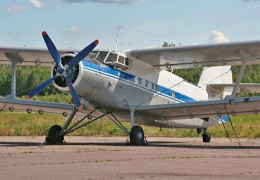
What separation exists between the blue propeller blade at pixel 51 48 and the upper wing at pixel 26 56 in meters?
3.44

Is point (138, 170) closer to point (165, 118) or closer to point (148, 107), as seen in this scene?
point (148, 107)

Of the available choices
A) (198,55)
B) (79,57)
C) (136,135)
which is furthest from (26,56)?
(198,55)

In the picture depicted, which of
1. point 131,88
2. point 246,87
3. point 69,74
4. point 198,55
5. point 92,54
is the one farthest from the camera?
point 246,87

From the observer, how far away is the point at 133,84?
2242 cm

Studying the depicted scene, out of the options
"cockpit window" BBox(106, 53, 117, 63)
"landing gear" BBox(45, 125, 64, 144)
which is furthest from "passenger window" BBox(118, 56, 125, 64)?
"landing gear" BBox(45, 125, 64, 144)

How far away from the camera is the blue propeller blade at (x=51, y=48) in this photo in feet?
64.5

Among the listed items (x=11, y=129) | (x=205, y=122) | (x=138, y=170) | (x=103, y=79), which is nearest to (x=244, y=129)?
(x=205, y=122)

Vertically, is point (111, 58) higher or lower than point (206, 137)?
higher

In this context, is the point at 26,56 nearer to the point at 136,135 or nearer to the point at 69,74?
the point at 69,74

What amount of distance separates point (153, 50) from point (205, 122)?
684 cm

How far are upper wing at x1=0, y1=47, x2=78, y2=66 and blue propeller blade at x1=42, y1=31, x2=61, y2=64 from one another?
11.3ft

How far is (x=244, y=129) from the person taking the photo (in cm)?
3359

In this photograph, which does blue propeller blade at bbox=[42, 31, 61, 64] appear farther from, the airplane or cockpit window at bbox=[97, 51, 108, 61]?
cockpit window at bbox=[97, 51, 108, 61]

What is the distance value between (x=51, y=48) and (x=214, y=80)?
10.6 meters
